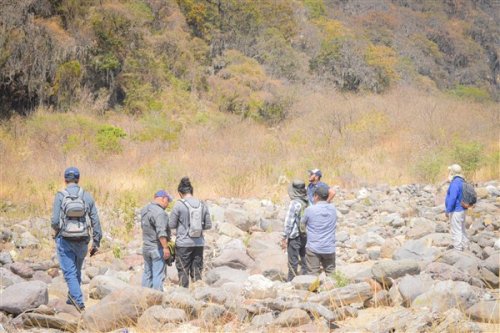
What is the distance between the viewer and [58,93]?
25.0m

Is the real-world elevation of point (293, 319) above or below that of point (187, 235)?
above

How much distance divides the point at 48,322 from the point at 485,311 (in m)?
4.18

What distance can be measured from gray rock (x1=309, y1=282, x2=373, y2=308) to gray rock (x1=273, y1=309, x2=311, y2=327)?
0.68 m

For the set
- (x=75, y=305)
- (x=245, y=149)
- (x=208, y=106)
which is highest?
(x=75, y=305)

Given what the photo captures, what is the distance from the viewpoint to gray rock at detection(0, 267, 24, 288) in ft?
26.1

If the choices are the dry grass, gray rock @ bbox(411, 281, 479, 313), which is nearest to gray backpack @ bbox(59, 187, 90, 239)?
gray rock @ bbox(411, 281, 479, 313)

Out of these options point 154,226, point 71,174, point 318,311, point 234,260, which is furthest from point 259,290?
point 234,260

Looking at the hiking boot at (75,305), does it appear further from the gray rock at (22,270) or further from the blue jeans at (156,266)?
the gray rock at (22,270)

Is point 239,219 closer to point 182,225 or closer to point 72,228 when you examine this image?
point 182,225

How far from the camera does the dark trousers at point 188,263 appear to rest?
287 inches

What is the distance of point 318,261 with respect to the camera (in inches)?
287

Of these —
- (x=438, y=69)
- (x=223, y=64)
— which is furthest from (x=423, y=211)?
(x=438, y=69)

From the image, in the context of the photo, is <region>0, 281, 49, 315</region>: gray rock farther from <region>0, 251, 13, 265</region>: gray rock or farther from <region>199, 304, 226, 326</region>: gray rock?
<region>0, 251, 13, 265</region>: gray rock

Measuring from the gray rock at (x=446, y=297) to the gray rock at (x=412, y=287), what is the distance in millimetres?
149
